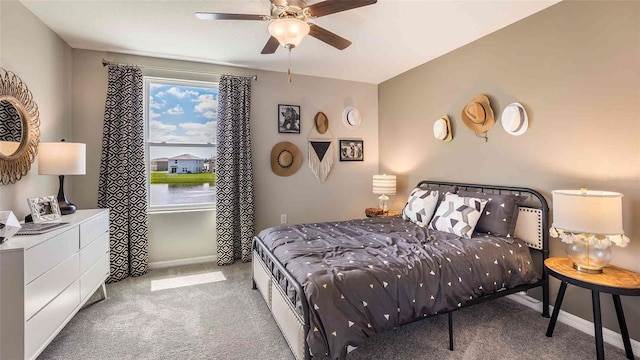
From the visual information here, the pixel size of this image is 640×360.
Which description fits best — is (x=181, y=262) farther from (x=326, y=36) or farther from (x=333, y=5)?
(x=333, y=5)

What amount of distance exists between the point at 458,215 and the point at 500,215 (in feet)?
1.16

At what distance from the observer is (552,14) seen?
2518 mm

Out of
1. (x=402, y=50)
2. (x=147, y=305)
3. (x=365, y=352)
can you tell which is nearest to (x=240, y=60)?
(x=402, y=50)

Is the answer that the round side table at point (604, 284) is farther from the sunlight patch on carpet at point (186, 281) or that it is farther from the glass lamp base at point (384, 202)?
the sunlight patch on carpet at point (186, 281)

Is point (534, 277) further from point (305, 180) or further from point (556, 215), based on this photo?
point (305, 180)

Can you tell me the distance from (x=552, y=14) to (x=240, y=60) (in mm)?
3253

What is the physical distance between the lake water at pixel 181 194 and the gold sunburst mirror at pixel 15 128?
4.36 ft

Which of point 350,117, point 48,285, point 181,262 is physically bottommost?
point 181,262

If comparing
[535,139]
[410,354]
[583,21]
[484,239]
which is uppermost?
[583,21]

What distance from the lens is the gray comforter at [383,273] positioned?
1.69 metres

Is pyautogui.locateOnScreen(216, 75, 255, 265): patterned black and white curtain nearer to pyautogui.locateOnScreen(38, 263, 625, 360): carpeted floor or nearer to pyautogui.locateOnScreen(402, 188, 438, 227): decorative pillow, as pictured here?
pyautogui.locateOnScreen(38, 263, 625, 360): carpeted floor

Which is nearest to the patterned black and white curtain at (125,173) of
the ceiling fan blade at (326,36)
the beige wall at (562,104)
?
the ceiling fan blade at (326,36)

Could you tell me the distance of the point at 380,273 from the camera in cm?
189

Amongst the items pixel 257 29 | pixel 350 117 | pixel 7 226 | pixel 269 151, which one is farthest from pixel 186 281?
pixel 350 117
